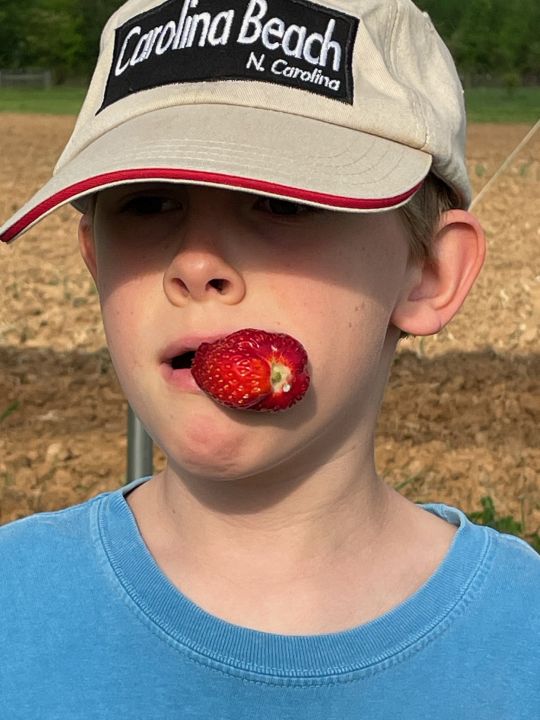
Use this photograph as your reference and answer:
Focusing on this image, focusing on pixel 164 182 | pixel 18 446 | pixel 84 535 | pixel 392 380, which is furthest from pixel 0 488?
pixel 164 182

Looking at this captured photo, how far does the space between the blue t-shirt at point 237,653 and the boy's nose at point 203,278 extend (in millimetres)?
347

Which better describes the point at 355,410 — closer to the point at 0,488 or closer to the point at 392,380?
the point at 0,488

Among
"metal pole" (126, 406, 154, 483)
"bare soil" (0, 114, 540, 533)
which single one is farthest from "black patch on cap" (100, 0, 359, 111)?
"bare soil" (0, 114, 540, 533)

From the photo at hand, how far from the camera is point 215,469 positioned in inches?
48.0

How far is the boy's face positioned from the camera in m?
1.21

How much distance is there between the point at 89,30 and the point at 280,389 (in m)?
2.49

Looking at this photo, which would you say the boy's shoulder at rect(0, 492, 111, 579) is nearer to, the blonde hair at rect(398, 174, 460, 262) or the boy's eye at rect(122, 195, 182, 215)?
the boy's eye at rect(122, 195, 182, 215)

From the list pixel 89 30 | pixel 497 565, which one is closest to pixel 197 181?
pixel 497 565

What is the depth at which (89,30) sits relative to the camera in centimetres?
342

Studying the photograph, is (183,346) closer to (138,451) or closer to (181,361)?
(181,361)

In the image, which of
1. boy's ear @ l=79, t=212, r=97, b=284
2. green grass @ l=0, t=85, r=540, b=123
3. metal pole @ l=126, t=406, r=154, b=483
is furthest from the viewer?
green grass @ l=0, t=85, r=540, b=123

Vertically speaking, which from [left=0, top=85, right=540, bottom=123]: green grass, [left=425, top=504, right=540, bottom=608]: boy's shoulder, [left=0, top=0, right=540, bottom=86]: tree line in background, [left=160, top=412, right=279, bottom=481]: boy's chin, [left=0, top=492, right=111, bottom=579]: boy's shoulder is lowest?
[left=0, top=85, right=540, bottom=123]: green grass

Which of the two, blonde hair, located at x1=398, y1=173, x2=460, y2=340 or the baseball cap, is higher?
the baseball cap

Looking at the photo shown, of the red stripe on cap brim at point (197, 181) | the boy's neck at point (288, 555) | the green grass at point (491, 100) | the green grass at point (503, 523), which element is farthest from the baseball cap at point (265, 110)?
the green grass at point (491, 100)
